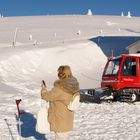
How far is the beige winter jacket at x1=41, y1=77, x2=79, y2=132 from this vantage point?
837 cm

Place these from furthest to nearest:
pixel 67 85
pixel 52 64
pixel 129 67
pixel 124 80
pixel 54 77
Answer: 1. pixel 52 64
2. pixel 54 77
3. pixel 129 67
4. pixel 124 80
5. pixel 67 85

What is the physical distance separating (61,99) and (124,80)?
13.0m

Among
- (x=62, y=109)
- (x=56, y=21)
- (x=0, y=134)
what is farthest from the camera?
(x=56, y=21)

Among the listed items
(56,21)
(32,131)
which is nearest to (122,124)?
(32,131)

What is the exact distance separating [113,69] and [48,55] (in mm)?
19804

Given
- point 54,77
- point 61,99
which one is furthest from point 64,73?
point 54,77

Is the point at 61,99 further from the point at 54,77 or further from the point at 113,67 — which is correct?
the point at 54,77

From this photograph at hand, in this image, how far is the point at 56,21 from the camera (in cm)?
8119

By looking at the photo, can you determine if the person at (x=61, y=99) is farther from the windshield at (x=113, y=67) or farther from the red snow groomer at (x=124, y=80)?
the windshield at (x=113, y=67)

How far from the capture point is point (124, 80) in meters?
21.1

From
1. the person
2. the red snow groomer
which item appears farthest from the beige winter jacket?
the red snow groomer

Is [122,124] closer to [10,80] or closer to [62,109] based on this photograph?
[62,109]

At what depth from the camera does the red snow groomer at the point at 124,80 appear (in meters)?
20.5

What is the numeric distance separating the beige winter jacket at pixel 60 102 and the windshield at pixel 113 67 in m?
13.1
